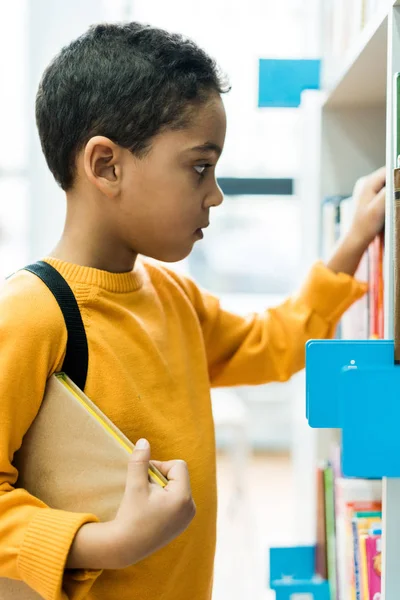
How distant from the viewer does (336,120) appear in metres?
1.27

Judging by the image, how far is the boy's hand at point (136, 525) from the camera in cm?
71

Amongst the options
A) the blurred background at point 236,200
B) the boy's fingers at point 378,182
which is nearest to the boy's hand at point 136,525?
the boy's fingers at point 378,182

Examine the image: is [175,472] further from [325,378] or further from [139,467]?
[325,378]

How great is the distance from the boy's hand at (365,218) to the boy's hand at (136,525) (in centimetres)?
45

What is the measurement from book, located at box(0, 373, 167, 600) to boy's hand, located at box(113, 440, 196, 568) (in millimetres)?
38

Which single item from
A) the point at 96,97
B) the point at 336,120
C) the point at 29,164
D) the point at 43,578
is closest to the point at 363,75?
the point at 336,120

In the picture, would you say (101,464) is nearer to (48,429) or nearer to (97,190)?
(48,429)

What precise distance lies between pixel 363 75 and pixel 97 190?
413 mm

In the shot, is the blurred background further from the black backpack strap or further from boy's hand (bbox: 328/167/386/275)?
the black backpack strap

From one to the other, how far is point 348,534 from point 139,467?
452 mm

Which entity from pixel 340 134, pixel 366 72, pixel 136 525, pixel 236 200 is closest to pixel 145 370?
pixel 136 525

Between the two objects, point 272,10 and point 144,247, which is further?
point 272,10

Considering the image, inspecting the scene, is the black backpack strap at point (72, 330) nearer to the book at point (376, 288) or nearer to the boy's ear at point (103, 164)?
the boy's ear at point (103, 164)

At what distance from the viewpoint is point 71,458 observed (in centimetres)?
80
